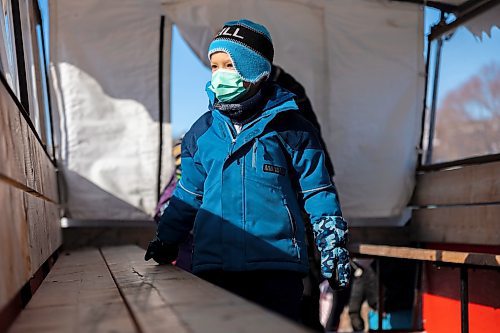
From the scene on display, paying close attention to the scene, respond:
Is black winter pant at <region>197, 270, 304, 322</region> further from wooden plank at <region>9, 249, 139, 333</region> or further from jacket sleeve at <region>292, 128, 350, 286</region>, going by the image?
wooden plank at <region>9, 249, 139, 333</region>

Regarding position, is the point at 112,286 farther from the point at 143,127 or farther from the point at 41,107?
the point at 143,127

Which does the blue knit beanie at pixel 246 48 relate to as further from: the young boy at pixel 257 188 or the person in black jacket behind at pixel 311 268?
the person in black jacket behind at pixel 311 268

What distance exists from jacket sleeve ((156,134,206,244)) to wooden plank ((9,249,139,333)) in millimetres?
360

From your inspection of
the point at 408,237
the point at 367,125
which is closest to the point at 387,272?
the point at 408,237

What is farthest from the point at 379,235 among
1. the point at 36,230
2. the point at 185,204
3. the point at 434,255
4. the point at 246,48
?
the point at 36,230

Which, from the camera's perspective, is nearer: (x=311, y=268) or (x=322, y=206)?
(x=322, y=206)

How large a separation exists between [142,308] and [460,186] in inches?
133

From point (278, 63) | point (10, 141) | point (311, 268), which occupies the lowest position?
point (311, 268)

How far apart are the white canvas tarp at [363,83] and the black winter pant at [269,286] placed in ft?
8.50

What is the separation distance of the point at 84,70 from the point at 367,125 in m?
2.18

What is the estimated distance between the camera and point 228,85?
2.18 m

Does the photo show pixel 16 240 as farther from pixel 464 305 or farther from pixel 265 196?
pixel 464 305

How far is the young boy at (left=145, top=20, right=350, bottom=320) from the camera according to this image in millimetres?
2053

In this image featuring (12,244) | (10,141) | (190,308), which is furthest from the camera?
(10,141)
